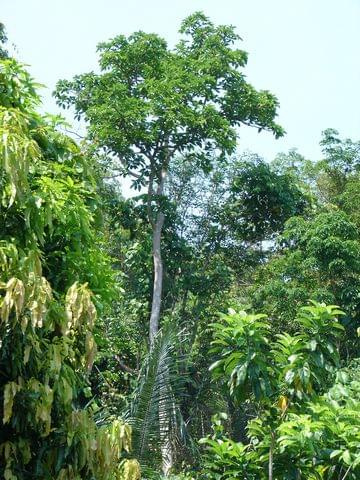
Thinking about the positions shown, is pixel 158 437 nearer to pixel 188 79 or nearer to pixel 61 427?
pixel 61 427

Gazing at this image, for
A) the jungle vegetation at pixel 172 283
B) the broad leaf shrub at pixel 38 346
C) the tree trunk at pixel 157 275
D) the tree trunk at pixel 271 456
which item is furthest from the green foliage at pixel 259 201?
the broad leaf shrub at pixel 38 346

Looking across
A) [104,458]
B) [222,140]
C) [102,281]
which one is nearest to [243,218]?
[222,140]

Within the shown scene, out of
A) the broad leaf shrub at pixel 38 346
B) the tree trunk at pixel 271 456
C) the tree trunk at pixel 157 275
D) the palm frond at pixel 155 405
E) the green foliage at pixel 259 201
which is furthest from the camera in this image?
the green foliage at pixel 259 201

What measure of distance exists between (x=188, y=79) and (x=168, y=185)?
2.66 m

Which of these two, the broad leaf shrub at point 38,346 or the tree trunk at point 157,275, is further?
the tree trunk at point 157,275

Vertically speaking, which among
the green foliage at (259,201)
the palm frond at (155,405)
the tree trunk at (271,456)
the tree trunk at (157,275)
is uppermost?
the green foliage at (259,201)

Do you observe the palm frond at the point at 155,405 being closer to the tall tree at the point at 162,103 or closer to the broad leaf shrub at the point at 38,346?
the broad leaf shrub at the point at 38,346

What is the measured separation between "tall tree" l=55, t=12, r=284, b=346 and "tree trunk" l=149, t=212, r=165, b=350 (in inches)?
0.7

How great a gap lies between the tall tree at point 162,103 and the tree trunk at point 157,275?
0.02m

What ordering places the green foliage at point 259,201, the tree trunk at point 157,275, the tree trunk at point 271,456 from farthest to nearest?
the green foliage at point 259,201 < the tree trunk at point 157,275 < the tree trunk at point 271,456

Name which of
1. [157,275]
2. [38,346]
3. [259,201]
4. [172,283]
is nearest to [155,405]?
[38,346]

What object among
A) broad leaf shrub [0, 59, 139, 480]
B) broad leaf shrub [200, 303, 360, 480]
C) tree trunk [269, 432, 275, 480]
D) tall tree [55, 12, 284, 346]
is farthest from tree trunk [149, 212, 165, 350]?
broad leaf shrub [0, 59, 139, 480]

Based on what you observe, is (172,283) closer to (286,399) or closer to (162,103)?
(162,103)

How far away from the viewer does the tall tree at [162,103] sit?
41.2 feet
